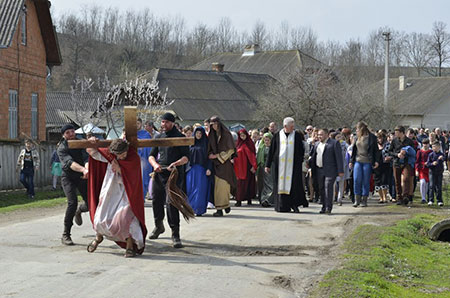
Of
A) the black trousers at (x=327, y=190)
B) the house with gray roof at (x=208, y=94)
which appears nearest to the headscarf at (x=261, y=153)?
the black trousers at (x=327, y=190)

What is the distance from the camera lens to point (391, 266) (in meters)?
10.1

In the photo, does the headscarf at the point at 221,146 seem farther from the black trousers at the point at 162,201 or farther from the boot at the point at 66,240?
the boot at the point at 66,240

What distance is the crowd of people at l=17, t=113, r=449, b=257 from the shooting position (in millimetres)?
10164

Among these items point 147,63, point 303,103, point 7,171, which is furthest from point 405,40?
point 7,171

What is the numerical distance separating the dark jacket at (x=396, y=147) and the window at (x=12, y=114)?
15958mm

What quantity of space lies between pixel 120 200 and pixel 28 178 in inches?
491

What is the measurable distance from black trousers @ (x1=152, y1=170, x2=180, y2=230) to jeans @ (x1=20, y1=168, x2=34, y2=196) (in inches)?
423

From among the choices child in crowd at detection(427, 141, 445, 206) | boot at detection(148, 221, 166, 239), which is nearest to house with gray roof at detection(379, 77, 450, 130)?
child in crowd at detection(427, 141, 445, 206)

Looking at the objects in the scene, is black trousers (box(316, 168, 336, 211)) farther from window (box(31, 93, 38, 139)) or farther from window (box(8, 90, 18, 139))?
window (box(31, 93, 38, 139))

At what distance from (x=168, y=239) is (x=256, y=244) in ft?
4.65

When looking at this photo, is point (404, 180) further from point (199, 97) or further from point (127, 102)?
point (199, 97)

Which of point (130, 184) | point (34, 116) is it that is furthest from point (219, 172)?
point (34, 116)

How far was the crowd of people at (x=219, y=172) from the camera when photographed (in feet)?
33.3

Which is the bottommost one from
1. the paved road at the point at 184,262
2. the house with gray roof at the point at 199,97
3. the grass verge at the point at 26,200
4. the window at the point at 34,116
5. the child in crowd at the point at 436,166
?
the grass verge at the point at 26,200
